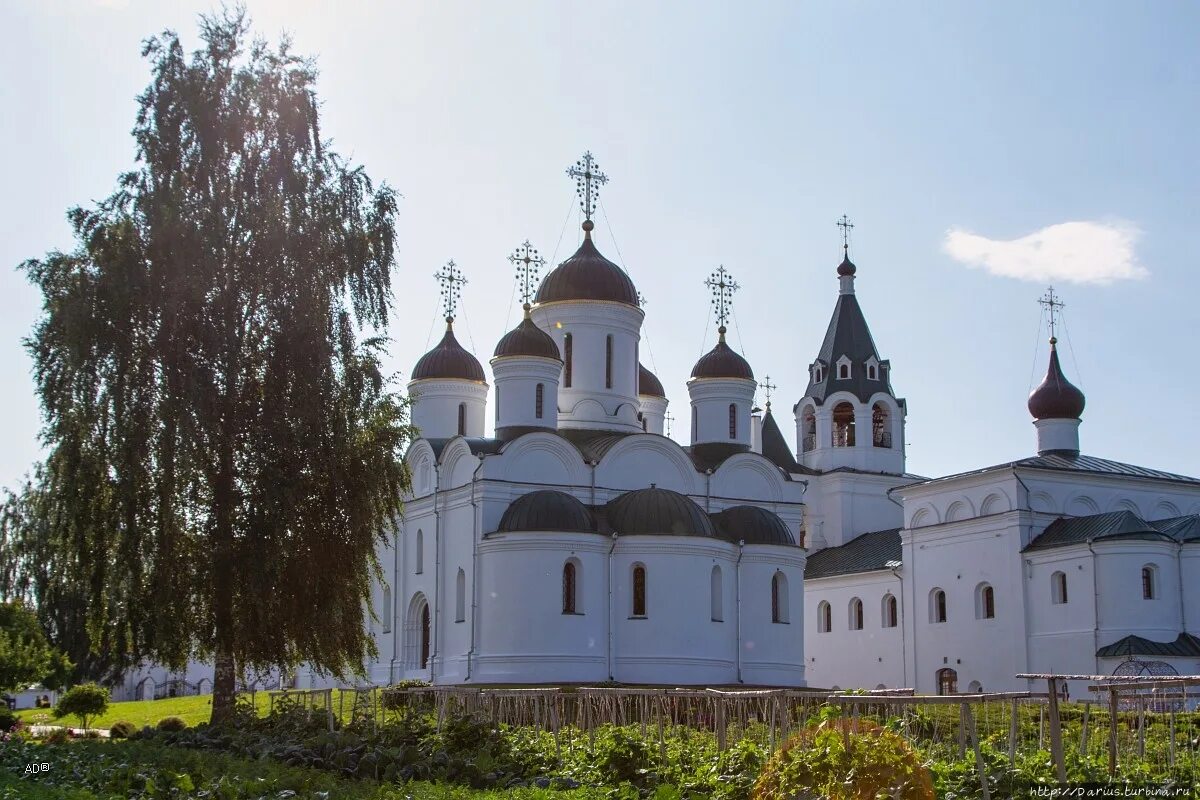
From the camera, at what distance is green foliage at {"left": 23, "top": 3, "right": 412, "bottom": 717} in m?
17.9

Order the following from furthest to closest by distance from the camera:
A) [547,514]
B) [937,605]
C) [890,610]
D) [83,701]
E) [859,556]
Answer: [859,556] → [890,610] → [937,605] → [547,514] → [83,701]

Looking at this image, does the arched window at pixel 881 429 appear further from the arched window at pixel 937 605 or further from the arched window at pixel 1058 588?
the arched window at pixel 1058 588

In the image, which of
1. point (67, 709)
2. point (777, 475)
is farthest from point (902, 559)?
point (67, 709)

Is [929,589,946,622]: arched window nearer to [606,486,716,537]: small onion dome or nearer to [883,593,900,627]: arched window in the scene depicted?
[883,593,900,627]: arched window

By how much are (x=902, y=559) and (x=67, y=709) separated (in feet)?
76.4

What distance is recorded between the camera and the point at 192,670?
53.5 m

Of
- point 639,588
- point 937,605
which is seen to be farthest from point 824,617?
point 639,588

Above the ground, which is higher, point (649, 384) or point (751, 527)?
point (649, 384)

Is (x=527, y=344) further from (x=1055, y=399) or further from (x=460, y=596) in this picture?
(x=1055, y=399)

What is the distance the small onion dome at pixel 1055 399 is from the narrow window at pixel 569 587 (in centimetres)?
1643

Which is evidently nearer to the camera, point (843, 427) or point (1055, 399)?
point (1055, 399)

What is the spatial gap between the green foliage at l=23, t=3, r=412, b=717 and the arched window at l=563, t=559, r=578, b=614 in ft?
34.4

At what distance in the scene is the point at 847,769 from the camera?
8695 mm

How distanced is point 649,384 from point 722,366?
25.3 feet
